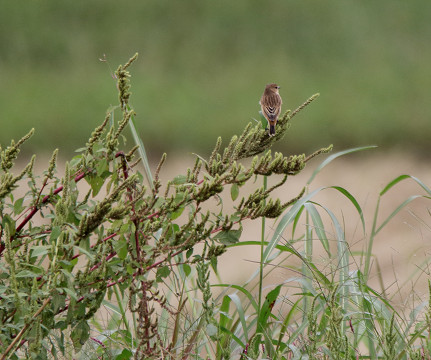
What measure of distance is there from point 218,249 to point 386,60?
6605 millimetres

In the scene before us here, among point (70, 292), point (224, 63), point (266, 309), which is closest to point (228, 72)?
point (224, 63)

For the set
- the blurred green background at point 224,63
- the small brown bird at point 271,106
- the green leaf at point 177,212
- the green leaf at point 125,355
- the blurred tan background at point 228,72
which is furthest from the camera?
the blurred green background at point 224,63

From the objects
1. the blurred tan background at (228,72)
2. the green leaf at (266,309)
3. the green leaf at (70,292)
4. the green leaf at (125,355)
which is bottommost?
the green leaf at (70,292)

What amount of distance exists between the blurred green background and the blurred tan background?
0.01 meters

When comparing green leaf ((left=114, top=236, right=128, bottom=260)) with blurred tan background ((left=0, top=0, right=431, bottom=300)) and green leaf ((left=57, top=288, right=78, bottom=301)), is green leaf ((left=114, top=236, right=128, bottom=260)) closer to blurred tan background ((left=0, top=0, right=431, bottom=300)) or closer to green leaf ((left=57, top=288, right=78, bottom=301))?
green leaf ((left=57, top=288, right=78, bottom=301))

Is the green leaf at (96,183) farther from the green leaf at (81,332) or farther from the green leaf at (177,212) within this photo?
the green leaf at (81,332)

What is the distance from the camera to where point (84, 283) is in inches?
72.1

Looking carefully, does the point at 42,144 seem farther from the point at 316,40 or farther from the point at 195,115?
the point at 316,40

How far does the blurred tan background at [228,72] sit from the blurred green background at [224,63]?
0.04ft

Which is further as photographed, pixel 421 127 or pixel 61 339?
pixel 421 127

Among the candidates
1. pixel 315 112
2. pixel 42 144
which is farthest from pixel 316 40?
pixel 42 144

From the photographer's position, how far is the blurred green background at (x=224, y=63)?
7.29m

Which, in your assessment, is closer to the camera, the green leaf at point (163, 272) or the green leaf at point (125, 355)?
the green leaf at point (163, 272)

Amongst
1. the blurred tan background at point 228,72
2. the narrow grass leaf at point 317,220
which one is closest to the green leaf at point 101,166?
the narrow grass leaf at point 317,220
